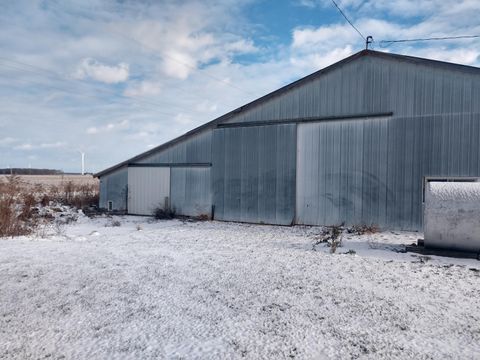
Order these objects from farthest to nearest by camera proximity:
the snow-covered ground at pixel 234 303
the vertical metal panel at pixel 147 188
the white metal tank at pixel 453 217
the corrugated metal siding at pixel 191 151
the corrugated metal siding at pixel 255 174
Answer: the vertical metal panel at pixel 147 188, the corrugated metal siding at pixel 191 151, the corrugated metal siding at pixel 255 174, the white metal tank at pixel 453 217, the snow-covered ground at pixel 234 303

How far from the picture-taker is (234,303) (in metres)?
5.09

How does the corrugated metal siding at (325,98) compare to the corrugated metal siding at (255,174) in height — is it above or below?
above

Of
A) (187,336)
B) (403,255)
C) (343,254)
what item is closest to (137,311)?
(187,336)

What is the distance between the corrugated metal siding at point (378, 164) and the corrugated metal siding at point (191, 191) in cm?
415

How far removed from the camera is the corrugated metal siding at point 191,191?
51.6 ft

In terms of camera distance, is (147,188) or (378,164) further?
(147,188)

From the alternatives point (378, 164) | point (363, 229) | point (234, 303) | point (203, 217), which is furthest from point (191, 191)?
point (234, 303)

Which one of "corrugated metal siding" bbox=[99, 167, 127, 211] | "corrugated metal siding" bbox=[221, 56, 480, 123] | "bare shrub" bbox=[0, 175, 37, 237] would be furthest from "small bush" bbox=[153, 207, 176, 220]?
"corrugated metal siding" bbox=[221, 56, 480, 123]

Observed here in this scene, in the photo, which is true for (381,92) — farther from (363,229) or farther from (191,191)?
(191,191)

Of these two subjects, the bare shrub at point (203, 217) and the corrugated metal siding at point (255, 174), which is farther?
the bare shrub at point (203, 217)

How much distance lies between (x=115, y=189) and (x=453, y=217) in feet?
48.9

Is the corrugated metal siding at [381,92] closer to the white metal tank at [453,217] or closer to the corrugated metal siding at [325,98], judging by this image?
the corrugated metal siding at [325,98]

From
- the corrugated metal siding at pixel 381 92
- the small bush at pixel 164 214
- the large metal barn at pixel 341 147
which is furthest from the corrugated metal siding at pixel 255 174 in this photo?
the small bush at pixel 164 214

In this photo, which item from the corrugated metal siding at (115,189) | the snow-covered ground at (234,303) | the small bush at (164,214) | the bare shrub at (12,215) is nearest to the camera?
the snow-covered ground at (234,303)
